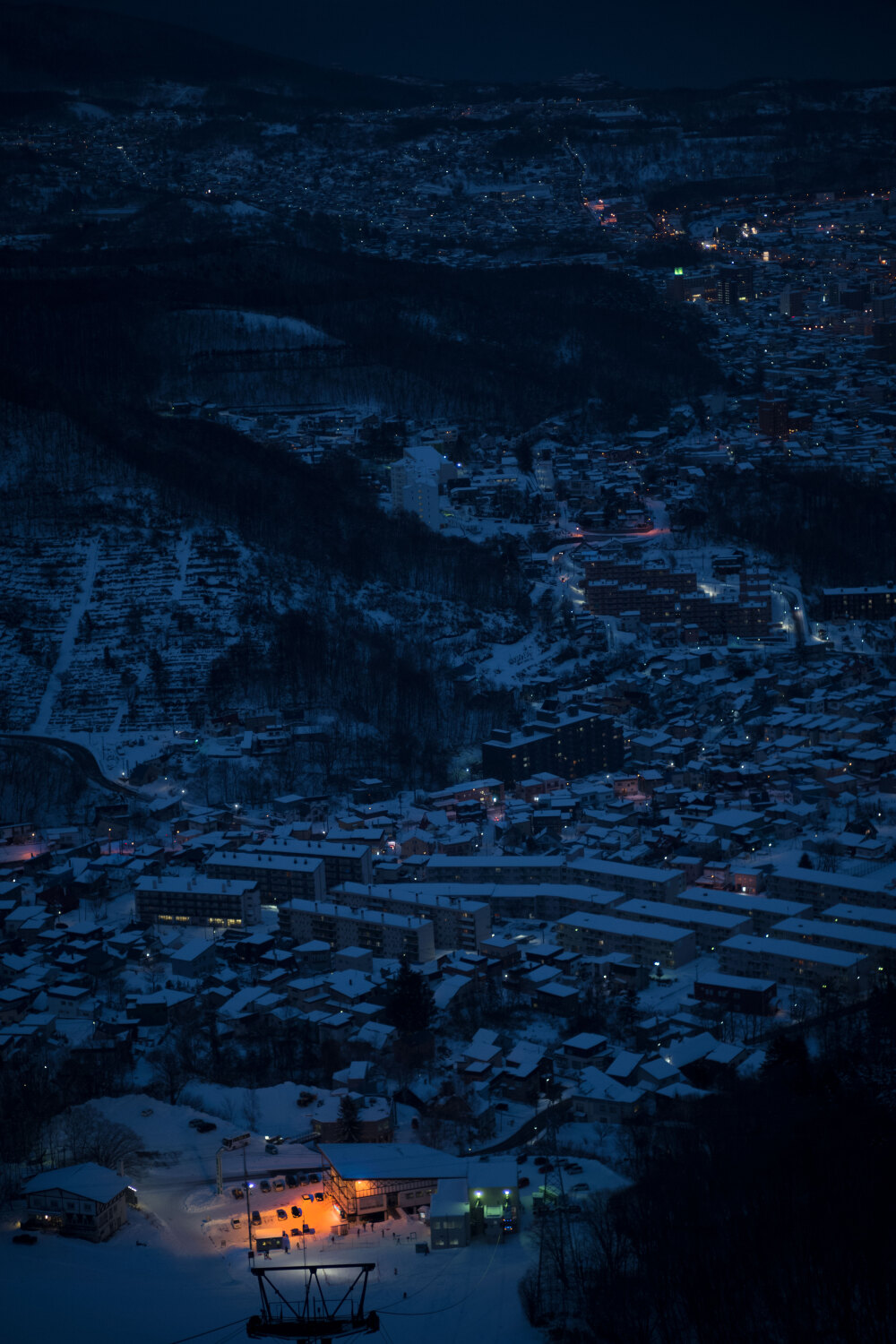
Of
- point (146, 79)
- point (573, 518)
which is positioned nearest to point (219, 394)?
point (573, 518)

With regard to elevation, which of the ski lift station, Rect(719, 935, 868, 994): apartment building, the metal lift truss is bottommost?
the metal lift truss

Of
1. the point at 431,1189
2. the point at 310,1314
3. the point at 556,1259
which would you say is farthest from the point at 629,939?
the point at 310,1314

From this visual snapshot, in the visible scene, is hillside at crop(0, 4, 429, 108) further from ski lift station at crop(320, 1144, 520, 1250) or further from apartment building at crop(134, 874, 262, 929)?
ski lift station at crop(320, 1144, 520, 1250)

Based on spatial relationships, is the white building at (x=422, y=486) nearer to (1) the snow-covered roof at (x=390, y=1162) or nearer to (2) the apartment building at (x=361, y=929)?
(2) the apartment building at (x=361, y=929)

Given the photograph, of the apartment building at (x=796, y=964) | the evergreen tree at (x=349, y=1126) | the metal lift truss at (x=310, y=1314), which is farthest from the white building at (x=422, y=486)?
the metal lift truss at (x=310, y=1314)

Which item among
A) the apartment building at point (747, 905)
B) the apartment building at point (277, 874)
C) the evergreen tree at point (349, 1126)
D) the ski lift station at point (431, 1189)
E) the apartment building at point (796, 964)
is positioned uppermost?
the apartment building at point (277, 874)

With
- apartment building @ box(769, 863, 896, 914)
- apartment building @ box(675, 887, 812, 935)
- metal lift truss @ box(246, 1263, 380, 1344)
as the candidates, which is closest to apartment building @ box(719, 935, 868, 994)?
apartment building @ box(675, 887, 812, 935)
